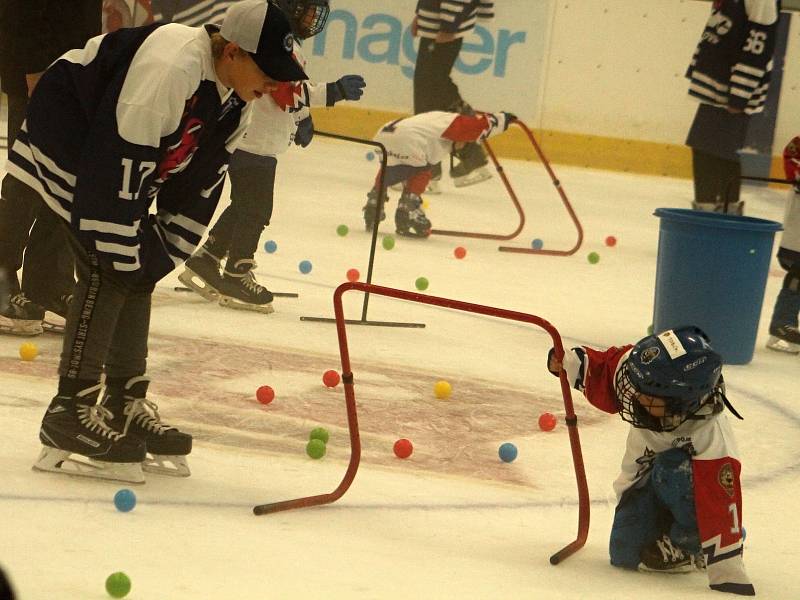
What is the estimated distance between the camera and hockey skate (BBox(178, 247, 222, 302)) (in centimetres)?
540

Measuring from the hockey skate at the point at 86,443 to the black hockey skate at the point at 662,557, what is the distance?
118 centimetres

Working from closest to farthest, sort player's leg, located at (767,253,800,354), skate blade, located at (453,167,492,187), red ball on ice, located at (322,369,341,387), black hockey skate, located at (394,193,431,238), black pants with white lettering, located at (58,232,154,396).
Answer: black pants with white lettering, located at (58,232,154,396), red ball on ice, located at (322,369,341,387), player's leg, located at (767,253,800,354), black hockey skate, located at (394,193,431,238), skate blade, located at (453,167,492,187)

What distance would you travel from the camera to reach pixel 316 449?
354 cm

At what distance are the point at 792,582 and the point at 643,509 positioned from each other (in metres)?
0.36

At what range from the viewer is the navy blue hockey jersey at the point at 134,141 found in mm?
2965

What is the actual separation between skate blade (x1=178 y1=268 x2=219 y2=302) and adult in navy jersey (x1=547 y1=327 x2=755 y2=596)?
2.63 meters

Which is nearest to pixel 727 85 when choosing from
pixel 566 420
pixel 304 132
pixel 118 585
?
pixel 304 132

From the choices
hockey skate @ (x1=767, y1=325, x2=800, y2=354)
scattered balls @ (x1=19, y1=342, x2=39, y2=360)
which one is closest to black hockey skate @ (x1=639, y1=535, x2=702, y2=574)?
scattered balls @ (x1=19, y1=342, x2=39, y2=360)

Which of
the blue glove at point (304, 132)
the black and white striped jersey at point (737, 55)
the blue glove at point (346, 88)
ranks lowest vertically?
the blue glove at point (304, 132)

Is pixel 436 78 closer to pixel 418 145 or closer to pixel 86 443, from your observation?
pixel 418 145

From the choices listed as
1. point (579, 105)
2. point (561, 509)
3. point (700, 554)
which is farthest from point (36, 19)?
point (579, 105)

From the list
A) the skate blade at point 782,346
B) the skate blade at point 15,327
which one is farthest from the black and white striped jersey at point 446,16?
the skate blade at point 15,327

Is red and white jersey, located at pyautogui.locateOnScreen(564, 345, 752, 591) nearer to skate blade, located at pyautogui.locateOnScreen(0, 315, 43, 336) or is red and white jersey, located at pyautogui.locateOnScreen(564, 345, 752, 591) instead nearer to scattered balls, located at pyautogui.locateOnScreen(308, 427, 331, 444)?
scattered balls, located at pyautogui.locateOnScreen(308, 427, 331, 444)

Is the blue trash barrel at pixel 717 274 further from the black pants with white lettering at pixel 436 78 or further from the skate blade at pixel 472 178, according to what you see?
the black pants with white lettering at pixel 436 78
